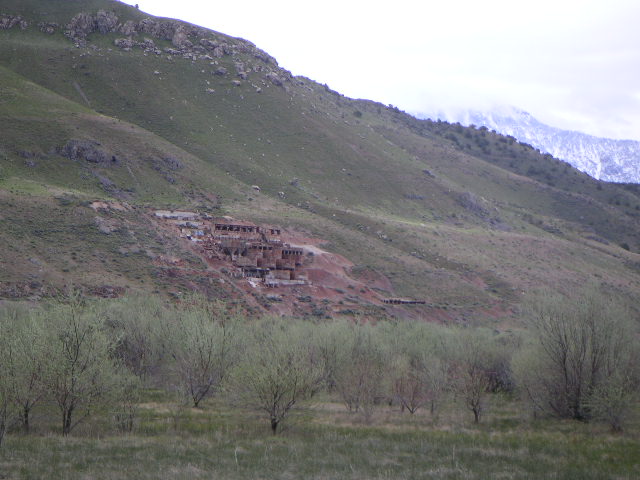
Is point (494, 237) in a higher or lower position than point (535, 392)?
higher

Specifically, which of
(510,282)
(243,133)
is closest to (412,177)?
(243,133)

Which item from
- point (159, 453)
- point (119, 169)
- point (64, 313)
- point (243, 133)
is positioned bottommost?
point (159, 453)

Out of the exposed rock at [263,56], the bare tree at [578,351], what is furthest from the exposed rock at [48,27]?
the bare tree at [578,351]

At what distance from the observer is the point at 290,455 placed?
2233 cm

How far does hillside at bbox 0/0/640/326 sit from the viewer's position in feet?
191

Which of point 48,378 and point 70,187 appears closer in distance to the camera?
point 48,378

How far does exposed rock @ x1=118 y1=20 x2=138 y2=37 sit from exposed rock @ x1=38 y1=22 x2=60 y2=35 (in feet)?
32.2

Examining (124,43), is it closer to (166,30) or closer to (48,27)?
(166,30)

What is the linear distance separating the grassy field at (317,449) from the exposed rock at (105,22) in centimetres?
9457

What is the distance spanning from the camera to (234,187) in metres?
82.2

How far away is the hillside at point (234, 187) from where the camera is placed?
58.2 meters

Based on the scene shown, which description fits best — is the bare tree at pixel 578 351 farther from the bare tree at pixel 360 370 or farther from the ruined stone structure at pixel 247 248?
the ruined stone structure at pixel 247 248

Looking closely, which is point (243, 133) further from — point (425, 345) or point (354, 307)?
point (425, 345)

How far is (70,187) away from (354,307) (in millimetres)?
30546
